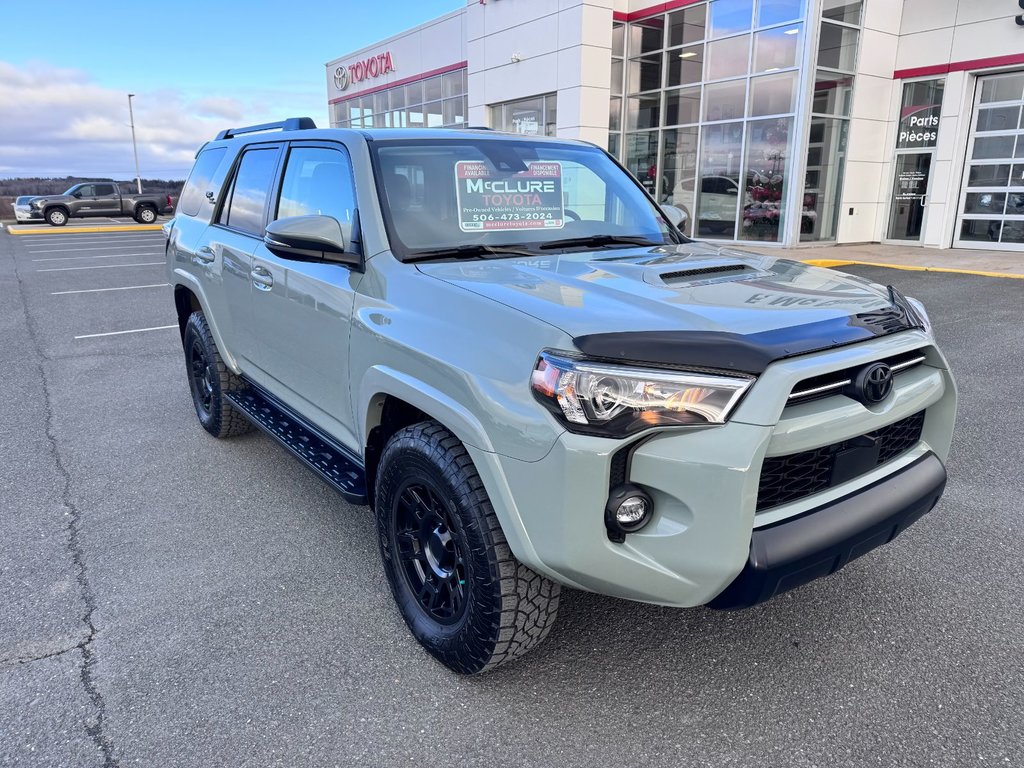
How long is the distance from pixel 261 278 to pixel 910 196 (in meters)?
16.6

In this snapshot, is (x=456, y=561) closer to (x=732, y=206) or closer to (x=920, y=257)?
(x=920, y=257)

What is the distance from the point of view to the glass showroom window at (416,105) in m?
23.2

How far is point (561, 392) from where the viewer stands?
1967mm

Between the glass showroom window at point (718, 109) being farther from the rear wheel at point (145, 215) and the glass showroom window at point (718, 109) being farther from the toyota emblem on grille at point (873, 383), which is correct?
the rear wheel at point (145, 215)

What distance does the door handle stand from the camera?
3.59 metres

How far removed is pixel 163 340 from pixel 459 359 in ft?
22.8

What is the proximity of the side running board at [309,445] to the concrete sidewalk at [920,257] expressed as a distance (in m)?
11.5

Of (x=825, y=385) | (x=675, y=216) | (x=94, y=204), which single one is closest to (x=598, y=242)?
(x=675, y=216)

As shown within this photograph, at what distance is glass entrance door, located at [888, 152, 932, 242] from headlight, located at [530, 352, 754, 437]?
16.9 metres

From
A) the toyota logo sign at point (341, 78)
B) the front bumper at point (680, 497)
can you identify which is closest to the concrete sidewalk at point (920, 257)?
the front bumper at point (680, 497)

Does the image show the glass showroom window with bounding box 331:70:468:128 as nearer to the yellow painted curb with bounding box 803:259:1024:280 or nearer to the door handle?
the yellow painted curb with bounding box 803:259:1024:280

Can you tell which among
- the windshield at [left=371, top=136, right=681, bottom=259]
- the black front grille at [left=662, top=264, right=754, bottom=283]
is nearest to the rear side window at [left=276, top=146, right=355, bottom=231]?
the windshield at [left=371, top=136, right=681, bottom=259]

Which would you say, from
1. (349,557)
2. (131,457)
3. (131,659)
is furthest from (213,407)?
(131,659)

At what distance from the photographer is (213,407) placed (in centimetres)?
474
